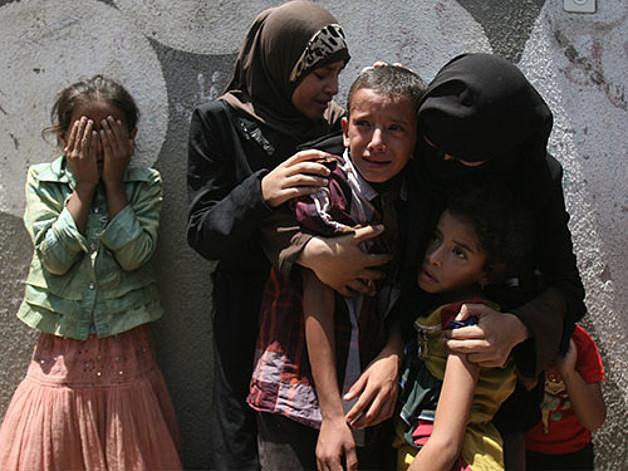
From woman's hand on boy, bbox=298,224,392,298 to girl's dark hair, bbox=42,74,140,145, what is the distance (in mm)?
1023

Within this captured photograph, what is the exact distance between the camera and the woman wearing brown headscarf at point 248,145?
80.7 inches

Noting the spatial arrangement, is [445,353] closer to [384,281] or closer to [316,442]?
[384,281]

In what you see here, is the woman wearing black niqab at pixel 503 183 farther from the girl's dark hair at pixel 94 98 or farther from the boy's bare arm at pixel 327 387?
the girl's dark hair at pixel 94 98

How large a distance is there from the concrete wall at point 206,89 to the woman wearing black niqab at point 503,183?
36.1 inches

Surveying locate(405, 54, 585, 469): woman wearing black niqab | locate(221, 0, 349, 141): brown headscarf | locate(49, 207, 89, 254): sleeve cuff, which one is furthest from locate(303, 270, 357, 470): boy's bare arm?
locate(49, 207, 89, 254): sleeve cuff

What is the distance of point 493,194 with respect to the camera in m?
1.81

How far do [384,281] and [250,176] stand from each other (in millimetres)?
547

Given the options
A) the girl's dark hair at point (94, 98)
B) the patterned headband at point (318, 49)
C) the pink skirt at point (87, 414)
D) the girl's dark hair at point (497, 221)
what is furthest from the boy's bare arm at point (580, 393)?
the girl's dark hair at point (94, 98)

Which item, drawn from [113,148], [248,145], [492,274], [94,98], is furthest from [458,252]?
[94,98]

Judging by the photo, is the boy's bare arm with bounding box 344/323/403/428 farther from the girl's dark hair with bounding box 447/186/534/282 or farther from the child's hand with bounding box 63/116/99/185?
the child's hand with bounding box 63/116/99/185

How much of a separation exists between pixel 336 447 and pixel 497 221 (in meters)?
0.78

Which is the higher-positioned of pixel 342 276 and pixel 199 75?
pixel 199 75

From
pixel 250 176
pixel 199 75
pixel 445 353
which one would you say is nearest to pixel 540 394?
pixel 445 353

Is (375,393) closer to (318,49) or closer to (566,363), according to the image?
(566,363)
